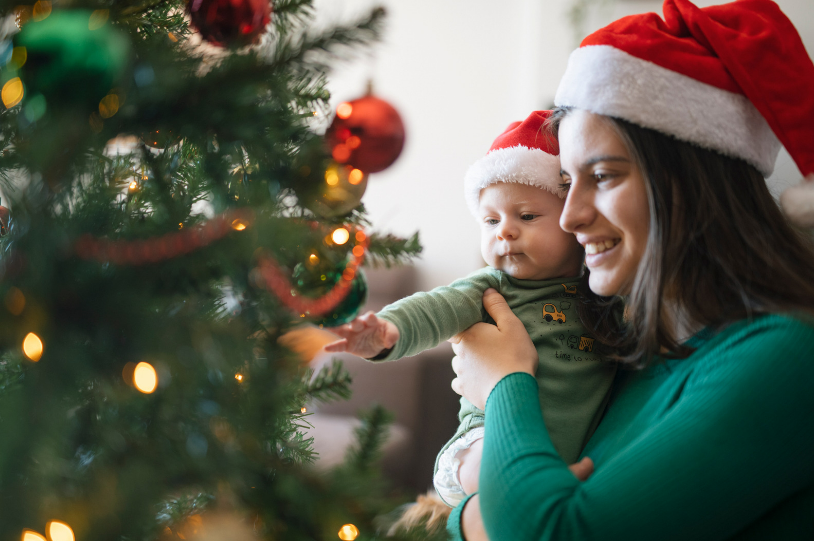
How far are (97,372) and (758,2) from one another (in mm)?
1089

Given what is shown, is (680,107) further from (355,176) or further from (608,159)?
(355,176)

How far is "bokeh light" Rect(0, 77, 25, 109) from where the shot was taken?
36 cm

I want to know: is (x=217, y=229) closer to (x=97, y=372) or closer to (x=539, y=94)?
(x=97, y=372)

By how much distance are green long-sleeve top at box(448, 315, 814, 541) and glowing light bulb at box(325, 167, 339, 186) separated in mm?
437

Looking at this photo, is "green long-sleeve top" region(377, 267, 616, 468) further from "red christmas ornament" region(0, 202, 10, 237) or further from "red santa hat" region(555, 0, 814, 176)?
"red christmas ornament" region(0, 202, 10, 237)

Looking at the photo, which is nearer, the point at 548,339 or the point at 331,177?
the point at 331,177

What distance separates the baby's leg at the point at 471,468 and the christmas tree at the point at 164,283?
494 millimetres

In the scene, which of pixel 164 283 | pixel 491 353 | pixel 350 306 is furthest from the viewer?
pixel 491 353

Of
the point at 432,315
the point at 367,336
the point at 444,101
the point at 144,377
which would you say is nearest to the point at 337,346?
the point at 367,336

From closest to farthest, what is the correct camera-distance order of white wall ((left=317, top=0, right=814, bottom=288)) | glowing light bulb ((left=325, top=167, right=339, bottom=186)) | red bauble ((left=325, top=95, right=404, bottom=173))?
glowing light bulb ((left=325, top=167, right=339, bottom=186)) < red bauble ((left=325, top=95, right=404, bottom=173)) < white wall ((left=317, top=0, right=814, bottom=288))

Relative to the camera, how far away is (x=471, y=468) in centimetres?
93

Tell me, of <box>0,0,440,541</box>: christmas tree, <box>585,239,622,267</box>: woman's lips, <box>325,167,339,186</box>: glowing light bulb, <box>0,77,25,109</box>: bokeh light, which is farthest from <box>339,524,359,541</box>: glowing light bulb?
<box>585,239,622,267</box>: woman's lips

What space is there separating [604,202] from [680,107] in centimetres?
18

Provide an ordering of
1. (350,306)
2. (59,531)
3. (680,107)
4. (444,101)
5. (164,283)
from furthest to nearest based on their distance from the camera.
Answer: (444,101) < (680,107) < (350,306) < (164,283) < (59,531)
